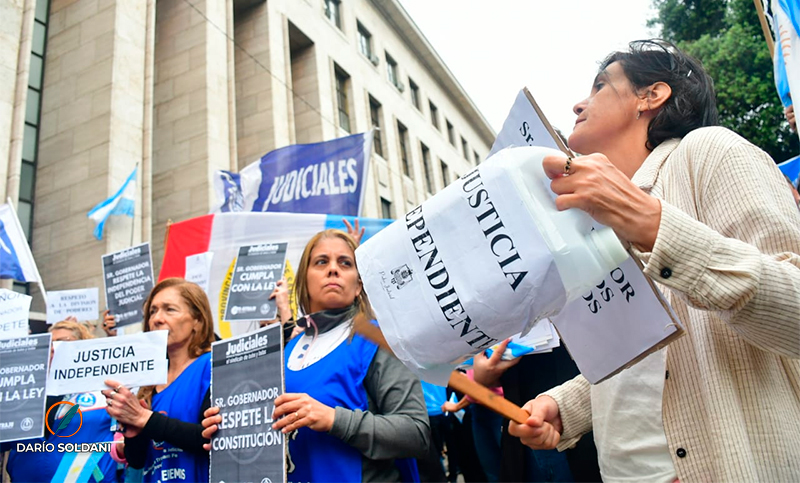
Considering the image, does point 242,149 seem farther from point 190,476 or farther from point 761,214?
point 761,214

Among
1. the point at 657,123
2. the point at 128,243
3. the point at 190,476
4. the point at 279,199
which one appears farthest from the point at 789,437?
the point at 128,243

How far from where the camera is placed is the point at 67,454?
3039mm

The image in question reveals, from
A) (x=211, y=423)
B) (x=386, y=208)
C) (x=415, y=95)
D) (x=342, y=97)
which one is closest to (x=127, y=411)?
(x=211, y=423)

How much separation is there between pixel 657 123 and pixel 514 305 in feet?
2.85

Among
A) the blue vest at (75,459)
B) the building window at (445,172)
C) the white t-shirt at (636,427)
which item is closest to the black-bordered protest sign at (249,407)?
the blue vest at (75,459)

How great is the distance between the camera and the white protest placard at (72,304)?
623 centimetres

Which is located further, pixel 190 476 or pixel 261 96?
pixel 261 96

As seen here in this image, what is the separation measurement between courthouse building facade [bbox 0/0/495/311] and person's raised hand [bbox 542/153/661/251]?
10559 mm

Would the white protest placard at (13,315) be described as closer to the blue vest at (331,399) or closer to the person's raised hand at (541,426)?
the blue vest at (331,399)

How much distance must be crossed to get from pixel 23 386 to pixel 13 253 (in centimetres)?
394

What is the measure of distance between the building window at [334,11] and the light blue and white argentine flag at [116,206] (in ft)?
40.0

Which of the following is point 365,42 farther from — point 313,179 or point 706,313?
point 706,313

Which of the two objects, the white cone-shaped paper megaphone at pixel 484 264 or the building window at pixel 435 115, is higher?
the building window at pixel 435 115

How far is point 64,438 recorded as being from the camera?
3078 millimetres
